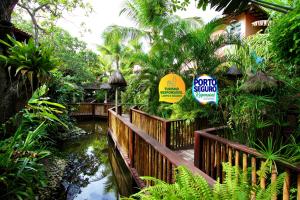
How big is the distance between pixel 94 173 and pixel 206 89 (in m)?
3.92

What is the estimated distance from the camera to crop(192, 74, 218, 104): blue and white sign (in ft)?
17.3

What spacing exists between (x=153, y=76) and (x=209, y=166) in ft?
18.2

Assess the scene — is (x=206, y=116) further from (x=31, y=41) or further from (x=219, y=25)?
Result: (x=31, y=41)

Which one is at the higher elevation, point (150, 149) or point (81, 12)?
point (81, 12)

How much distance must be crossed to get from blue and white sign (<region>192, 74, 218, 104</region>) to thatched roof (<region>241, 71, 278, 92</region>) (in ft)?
4.47

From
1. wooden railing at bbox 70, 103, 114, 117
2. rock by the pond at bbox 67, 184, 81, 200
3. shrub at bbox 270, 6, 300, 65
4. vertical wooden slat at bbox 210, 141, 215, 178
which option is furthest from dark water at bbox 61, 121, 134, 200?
wooden railing at bbox 70, 103, 114, 117

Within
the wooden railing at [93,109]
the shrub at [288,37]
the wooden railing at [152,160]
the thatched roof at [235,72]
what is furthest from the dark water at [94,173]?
the wooden railing at [93,109]

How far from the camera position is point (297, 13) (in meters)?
1.97

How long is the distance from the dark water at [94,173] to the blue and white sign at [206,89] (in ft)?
8.29

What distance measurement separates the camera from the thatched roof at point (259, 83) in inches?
148

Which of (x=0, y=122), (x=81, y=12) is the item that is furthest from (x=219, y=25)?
(x=0, y=122)

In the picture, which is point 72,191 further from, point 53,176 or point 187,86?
point 187,86

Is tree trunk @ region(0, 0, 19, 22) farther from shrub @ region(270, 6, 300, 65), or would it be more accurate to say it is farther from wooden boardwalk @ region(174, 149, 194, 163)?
wooden boardwalk @ region(174, 149, 194, 163)

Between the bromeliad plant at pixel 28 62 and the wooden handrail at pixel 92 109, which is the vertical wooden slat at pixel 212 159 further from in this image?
the wooden handrail at pixel 92 109
